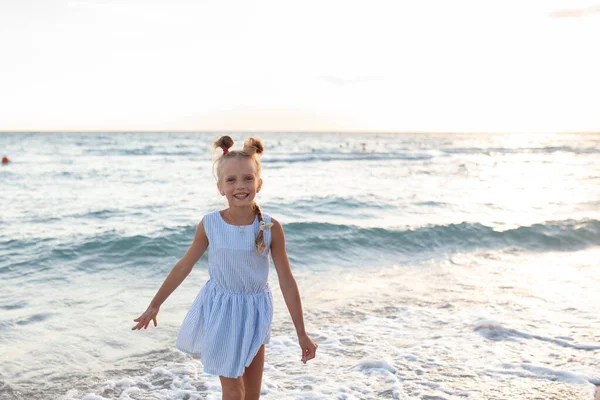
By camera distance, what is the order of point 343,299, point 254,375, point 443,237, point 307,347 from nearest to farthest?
point 307,347
point 254,375
point 343,299
point 443,237

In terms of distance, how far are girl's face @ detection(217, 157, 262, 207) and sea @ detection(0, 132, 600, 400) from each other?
6.60ft

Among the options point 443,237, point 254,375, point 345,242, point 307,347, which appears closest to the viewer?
point 307,347

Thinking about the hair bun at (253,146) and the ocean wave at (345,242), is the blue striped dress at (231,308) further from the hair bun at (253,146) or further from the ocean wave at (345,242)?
the ocean wave at (345,242)

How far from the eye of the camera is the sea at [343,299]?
4430 mm

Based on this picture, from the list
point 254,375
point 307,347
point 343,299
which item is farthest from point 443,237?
point 307,347

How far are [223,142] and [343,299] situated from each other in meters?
4.31

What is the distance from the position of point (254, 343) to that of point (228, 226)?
25.4 inches

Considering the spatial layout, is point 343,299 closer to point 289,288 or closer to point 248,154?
point 289,288

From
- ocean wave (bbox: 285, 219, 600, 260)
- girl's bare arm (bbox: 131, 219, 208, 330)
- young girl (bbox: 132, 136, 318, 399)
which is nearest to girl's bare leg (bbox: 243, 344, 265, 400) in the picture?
young girl (bbox: 132, 136, 318, 399)

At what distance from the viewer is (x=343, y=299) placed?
22.3 ft

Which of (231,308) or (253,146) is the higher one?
(253,146)

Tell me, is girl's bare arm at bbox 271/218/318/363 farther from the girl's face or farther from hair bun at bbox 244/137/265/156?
hair bun at bbox 244/137/265/156

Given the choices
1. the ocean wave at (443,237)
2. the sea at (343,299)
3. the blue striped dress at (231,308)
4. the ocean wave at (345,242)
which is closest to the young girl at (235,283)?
the blue striped dress at (231,308)

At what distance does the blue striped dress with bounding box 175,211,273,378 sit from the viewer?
9.36 ft
